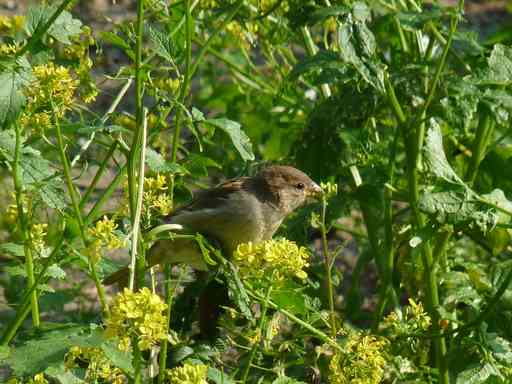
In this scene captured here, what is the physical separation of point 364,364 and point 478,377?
1.73ft

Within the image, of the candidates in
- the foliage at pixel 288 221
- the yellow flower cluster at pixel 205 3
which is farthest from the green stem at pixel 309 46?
the yellow flower cluster at pixel 205 3

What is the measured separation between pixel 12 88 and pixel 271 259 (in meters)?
0.75

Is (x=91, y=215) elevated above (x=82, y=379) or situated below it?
above

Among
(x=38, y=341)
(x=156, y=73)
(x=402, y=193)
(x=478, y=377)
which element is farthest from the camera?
(x=156, y=73)

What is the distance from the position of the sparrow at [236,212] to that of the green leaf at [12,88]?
2.65ft

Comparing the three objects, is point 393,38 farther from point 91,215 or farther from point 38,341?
point 38,341

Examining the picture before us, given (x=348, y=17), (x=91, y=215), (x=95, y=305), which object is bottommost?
(x=95, y=305)

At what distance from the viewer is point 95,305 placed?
4.81m

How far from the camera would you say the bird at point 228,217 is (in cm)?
322

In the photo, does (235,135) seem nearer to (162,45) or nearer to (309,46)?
(162,45)

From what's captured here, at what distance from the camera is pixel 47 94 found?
2684 millimetres

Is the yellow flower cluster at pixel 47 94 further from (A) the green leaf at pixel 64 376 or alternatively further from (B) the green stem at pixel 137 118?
(A) the green leaf at pixel 64 376

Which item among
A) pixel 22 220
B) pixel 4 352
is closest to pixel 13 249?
pixel 22 220

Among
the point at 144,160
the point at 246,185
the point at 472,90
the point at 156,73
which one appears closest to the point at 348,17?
the point at 472,90
